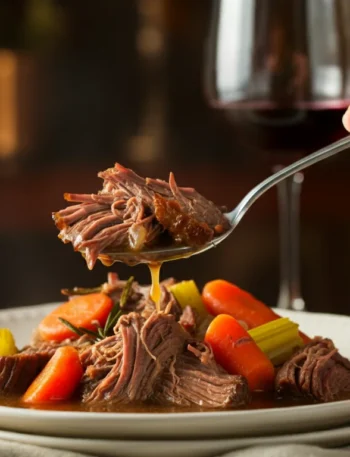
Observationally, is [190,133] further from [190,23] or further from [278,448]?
[278,448]

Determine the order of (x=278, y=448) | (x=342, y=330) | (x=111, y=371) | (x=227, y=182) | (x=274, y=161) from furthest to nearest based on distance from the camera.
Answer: (x=227, y=182) → (x=274, y=161) → (x=342, y=330) → (x=111, y=371) → (x=278, y=448)

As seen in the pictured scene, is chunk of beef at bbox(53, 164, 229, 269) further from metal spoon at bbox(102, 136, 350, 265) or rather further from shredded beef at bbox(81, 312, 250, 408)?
shredded beef at bbox(81, 312, 250, 408)

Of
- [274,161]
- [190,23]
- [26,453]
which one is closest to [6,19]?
[190,23]

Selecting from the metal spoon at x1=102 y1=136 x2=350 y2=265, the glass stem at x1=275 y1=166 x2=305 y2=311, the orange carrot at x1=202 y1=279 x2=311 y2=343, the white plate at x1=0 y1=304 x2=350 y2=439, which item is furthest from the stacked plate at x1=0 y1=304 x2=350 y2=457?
the glass stem at x1=275 y1=166 x2=305 y2=311

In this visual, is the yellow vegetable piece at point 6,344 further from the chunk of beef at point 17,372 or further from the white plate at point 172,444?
the white plate at point 172,444

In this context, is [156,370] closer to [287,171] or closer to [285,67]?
[287,171]

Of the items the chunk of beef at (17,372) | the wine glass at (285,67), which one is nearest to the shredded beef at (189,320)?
the chunk of beef at (17,372)

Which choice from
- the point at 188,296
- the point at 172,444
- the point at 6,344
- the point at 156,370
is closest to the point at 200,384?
the point at 156,370
